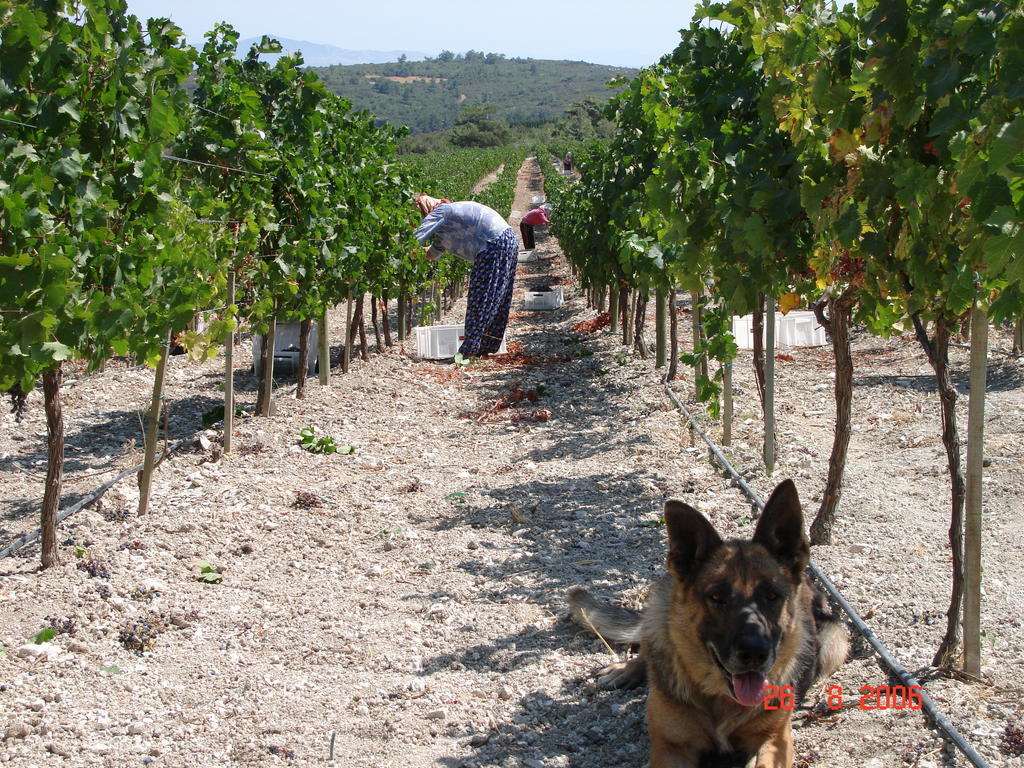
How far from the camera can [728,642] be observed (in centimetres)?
331

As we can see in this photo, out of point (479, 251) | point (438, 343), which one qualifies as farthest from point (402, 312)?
point (479, 251)

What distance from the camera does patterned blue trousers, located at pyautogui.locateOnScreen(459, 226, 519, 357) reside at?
14.2 meters

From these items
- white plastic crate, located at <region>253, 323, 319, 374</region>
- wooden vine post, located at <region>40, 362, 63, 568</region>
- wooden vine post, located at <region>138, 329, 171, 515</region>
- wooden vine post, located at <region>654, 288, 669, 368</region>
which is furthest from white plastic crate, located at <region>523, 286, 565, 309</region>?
wooden vine post, located at <region>40, 362, 63, 568</region>

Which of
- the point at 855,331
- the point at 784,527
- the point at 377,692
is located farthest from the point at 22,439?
the point at 855,331

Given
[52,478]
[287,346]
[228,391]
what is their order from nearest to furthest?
[52,478] → [228,391] → [287,346]

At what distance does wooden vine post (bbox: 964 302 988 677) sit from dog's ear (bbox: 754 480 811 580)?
1.01 metres

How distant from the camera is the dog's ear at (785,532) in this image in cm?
361

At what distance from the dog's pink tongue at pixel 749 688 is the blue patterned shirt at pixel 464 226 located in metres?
11.0

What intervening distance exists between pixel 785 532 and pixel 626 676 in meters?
1.19

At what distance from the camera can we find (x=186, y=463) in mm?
8477

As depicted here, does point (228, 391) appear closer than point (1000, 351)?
Yes

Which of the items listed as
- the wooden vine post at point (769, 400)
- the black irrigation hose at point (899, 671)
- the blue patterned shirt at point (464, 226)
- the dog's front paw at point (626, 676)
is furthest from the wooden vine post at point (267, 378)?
the dog's front paw at point (626, 676)

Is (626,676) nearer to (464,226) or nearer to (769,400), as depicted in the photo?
(769,400)

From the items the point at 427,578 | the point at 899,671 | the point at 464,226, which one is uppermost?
the point at 464,226
